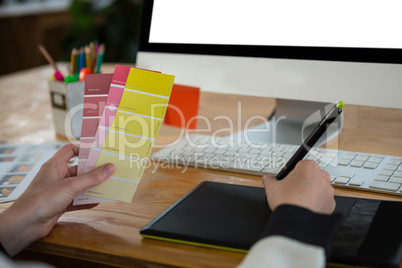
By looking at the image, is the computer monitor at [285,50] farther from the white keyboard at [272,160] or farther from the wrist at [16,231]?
the wrist at [16,231]

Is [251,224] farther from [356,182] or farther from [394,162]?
[394,162]

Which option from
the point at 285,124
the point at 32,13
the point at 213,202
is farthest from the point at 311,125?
the point at 32,13

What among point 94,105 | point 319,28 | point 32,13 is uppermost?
point 319,28

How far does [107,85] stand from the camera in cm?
63

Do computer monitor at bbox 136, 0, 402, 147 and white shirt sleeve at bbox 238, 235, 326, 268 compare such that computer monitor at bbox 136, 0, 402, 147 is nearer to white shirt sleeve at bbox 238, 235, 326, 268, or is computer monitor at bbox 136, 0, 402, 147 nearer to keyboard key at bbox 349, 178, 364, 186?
keyboard key at bbox 349, 178, 364, 186

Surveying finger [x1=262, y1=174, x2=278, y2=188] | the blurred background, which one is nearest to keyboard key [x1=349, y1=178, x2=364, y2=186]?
finger [x1=262, y1=174, x2=278, y2=188]

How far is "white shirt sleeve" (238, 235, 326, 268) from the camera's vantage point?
1.34ft

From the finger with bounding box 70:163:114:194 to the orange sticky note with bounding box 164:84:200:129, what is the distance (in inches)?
13.9

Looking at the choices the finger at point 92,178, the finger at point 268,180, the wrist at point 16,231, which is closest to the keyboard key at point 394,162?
the finger at point 268,180

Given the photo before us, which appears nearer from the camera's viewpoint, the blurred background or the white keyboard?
the white keyboard

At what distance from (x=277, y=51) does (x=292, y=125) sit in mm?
192

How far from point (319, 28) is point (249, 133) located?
0.27m

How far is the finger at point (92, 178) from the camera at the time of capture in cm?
59

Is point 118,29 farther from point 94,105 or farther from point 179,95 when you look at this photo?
point 94,105
